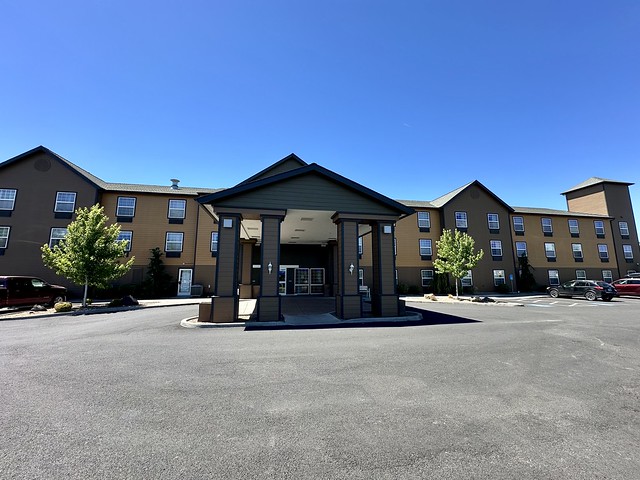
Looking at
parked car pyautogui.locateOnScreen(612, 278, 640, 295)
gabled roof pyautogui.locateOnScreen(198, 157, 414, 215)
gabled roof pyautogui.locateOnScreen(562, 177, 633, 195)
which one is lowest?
parked car pyautogui.locateOnScreen(612, 278, 640, 295)

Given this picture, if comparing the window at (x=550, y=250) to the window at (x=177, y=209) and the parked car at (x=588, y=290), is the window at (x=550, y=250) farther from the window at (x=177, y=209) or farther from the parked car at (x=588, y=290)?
the window at (x=177, y=209)

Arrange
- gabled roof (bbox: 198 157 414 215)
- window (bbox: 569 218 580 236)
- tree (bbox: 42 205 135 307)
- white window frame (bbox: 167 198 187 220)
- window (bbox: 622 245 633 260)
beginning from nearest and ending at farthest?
1. gabled roof (bbox: 198 157 414 215)
2. tree (bbox: 42 205 135 307)
3. white window frame (bbox: 167 198 187 220)
4. window (bbox: 569 218 580 236)
5. window (bbox: 622 245 633 260)

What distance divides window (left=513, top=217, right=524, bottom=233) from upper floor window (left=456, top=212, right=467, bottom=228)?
692cm

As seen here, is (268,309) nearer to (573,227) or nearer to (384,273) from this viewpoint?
(384,273)

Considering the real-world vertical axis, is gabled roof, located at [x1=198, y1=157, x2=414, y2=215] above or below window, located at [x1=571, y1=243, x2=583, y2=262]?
above

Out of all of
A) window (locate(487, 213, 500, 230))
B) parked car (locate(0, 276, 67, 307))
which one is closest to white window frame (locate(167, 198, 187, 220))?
parked car (locate(0, 276, 67, 307))

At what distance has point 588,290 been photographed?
23797 millimetres

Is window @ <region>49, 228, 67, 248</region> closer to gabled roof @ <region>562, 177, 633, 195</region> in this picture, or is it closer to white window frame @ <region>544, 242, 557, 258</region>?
white window frame @ <region>544, 242, 557, 258</region>

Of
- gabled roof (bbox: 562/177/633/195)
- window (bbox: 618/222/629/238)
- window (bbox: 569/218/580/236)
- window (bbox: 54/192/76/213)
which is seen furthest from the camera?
gabled roof (bbox: 562/177/633/195)

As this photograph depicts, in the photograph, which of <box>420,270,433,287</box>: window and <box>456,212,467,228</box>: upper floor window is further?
<box>456,212,467,228</box>: upper floor window

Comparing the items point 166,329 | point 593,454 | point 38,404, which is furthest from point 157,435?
point 166,329

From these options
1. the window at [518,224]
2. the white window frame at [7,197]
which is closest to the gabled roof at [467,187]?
the window at [518,224]

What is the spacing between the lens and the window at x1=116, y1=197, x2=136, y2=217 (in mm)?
25781

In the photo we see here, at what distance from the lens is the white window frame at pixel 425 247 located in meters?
30.5
